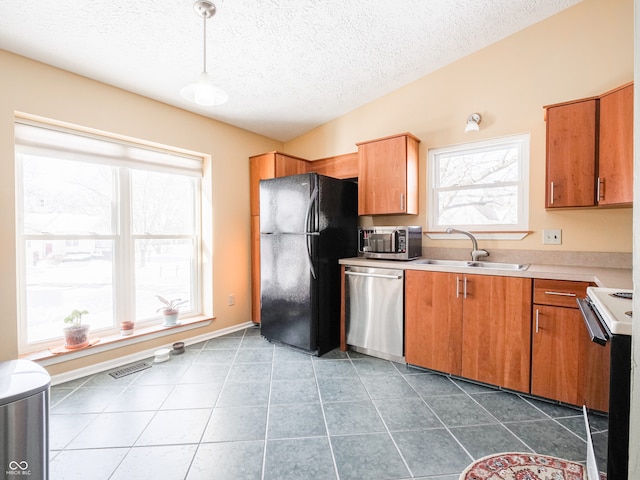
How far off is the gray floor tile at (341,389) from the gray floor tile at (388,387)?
0.06m

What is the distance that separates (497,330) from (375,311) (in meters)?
0.97

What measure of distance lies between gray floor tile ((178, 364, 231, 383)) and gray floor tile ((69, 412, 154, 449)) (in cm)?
48

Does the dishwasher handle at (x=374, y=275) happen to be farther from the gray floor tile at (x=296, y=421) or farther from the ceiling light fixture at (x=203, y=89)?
the ceiling light fixture at (x=203, y=89)

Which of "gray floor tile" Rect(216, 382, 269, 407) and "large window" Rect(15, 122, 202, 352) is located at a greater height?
"large window" Rect(15, 122, 202, 352)

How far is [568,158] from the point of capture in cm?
212

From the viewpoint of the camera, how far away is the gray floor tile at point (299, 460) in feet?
4.65

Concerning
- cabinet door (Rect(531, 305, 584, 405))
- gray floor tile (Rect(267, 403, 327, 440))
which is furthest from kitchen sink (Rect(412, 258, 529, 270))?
gray floor tile (Rect(267, 403, 327, 440))

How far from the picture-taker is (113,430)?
173 cm

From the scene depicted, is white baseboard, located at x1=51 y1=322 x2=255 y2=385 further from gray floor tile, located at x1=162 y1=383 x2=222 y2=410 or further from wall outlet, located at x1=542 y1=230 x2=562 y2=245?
wall outlet, located at x1=542 y1=230 x2=562 y2=245

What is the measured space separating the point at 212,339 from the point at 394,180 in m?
2.62

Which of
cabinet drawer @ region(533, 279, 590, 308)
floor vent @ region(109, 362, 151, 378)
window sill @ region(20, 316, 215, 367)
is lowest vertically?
floor vent @ region(109, 362, 151, 378)

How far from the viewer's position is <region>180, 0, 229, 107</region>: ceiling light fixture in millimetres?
1664

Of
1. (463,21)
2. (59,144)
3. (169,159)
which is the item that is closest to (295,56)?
(463,21)

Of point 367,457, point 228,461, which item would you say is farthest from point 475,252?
point 228,461
